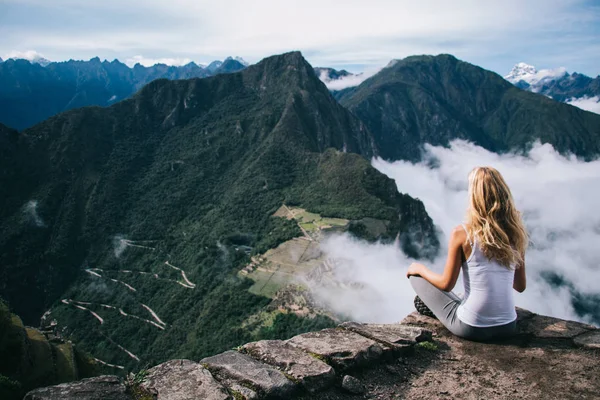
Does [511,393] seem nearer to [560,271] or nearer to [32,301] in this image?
[32,301]

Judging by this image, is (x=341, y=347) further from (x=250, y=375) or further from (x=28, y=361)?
(x=28, y=361)

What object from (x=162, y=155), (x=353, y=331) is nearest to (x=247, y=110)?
(x=162, y=155)

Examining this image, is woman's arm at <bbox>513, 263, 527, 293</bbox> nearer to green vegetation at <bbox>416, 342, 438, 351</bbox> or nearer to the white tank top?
the white tank top

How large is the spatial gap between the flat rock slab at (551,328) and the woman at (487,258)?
0.49m

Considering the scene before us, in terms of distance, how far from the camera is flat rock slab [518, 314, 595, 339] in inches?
245

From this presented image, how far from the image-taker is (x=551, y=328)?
6.45m

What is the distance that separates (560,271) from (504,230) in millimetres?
226128

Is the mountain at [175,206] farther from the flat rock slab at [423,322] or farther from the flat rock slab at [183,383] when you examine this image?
the flat rock slab at [183,383]

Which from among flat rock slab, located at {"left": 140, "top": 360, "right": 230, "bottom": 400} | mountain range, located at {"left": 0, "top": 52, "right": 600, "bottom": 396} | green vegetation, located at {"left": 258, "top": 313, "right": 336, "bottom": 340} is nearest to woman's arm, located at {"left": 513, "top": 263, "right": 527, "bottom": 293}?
flat rock slab, located at {"left": 140, "top": 360, "right": 230, "bottom": 400}

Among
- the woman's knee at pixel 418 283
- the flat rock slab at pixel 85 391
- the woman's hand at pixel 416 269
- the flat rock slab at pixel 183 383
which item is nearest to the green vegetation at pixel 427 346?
the woman's knee at pixel 418 283

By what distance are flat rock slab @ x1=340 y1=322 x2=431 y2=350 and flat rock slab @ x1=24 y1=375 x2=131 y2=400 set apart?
3.53m

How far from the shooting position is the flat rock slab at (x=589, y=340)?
19.1 feet

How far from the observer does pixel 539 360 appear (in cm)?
552

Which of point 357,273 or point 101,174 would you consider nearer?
point 357,273
